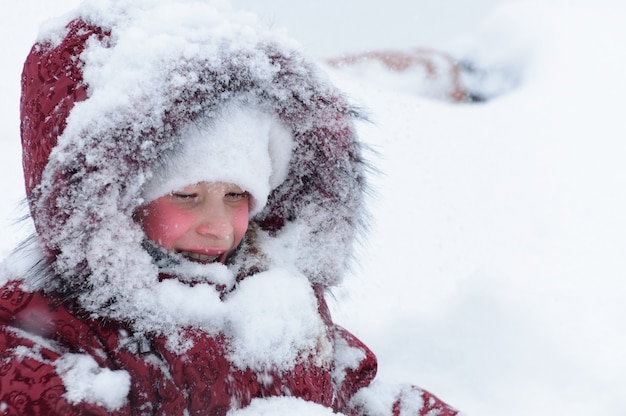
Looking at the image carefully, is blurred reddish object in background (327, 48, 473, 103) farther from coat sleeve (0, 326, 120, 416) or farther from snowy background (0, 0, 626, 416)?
coat sleeve (0, 326, 120, 416)

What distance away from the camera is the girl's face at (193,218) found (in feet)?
2.75

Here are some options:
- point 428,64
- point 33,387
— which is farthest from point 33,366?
point 428,64

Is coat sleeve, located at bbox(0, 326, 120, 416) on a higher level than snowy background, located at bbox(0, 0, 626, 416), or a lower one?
lower

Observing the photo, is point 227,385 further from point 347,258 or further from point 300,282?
point 347,258

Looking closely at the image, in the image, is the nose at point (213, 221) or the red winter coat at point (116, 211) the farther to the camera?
the nose at point (213, 221)

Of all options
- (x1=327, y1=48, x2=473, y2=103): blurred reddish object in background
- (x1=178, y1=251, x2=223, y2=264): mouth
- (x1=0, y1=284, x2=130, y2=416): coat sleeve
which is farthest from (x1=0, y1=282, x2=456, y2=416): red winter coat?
(x1=327, y1=48, x2=473, y2=103): blurred reddish object in background

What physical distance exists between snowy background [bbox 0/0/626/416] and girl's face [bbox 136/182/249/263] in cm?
26

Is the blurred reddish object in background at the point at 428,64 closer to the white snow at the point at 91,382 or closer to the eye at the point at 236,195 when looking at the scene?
the eye at the point at 236,195

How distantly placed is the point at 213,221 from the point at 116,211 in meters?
0.14

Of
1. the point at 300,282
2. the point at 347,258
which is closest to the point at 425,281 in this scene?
the point at 347,258

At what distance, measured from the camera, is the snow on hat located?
789mm

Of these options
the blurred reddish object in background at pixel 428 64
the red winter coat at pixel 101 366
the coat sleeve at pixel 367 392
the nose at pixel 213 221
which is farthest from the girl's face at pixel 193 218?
the blurred reddish object in background at pixel 428 64

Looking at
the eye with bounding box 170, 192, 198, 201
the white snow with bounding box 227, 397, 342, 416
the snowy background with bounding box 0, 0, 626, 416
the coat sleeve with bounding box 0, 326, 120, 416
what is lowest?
the coat sleeve with bounding box 0, 326, 120, 416

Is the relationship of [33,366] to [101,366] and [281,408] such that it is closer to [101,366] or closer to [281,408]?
[101,366]
